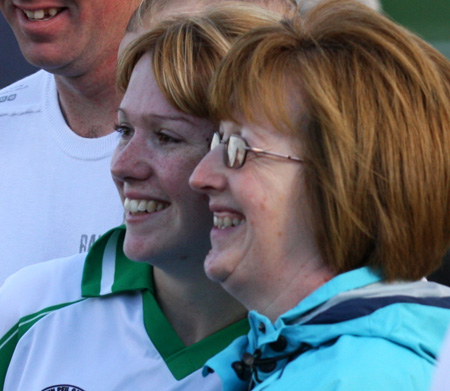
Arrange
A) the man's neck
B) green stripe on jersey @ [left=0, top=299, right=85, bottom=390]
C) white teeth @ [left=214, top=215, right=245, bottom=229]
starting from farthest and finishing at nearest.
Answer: the man's neck → green stripe on jersey @ [left=0, top=299, right=85, bottom=390] → white teeth @ [left=214, top=215, right=245, bottom=229]

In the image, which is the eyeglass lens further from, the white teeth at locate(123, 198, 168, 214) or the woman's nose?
the white teeth at locate(123, 198, 168, 214)

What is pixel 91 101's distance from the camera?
2.98m

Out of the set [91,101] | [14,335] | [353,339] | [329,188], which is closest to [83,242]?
[91,101]

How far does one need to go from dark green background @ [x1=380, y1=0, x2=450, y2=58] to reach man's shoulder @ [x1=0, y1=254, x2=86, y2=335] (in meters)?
2.64

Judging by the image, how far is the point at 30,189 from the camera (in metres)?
2.88

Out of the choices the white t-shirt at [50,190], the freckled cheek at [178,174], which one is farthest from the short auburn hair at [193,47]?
the white t-shirt at [50,190]

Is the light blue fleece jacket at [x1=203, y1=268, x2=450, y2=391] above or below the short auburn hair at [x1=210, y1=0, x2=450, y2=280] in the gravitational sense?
below

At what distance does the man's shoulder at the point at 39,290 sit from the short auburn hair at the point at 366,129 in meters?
0.77

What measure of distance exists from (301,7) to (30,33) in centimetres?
116

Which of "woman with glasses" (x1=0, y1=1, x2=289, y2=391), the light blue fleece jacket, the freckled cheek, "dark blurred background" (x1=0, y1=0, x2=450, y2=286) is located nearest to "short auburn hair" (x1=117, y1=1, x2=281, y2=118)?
"woman with glasses" (x1=0, y1=1, x2=289, y2=391)

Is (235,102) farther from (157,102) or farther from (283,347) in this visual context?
(283,347)

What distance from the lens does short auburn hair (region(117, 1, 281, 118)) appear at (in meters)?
1.86

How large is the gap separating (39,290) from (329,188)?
36.8 inches

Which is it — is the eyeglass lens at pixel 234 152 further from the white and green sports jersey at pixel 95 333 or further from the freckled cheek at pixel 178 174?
the white and green sports jersey at pixel 95 333
